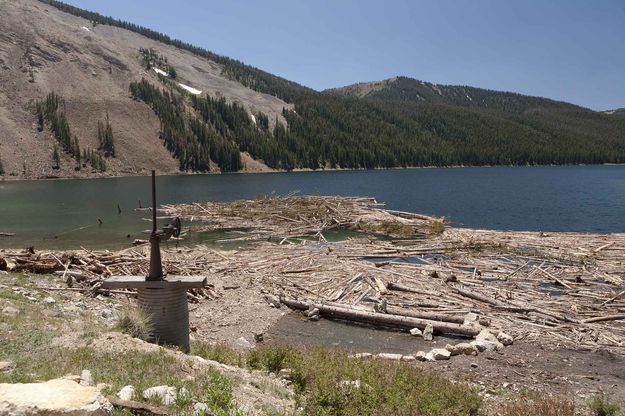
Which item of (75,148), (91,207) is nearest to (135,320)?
(91,207)

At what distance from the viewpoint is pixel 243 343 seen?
46.0 feet

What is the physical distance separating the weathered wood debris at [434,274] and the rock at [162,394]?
10.8m

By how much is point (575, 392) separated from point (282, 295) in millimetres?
10961

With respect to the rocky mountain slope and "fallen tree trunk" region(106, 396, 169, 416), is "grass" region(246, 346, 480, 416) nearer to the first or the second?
"fallen tree trunk" region(106, 396, 169, 416)

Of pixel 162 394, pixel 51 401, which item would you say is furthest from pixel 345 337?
pixel 51 401

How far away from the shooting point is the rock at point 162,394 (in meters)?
6.65

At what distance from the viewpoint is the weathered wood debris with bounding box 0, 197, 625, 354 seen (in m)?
16.3

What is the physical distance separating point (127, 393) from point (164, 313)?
12.5 feet

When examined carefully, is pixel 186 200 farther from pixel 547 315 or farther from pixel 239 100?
pixel 239 100

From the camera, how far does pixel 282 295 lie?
62.8ft

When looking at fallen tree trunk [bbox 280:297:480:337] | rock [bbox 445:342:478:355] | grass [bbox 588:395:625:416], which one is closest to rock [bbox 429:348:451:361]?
rock [bbox 445:342:478:355]

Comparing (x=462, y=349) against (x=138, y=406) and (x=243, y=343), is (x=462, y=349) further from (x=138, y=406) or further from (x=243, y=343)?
(x=138, y=406)

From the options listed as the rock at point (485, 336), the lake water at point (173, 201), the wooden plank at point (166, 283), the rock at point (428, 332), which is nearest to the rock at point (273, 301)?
the rock at point (428, 332)

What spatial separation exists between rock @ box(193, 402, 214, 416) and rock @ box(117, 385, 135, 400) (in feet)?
2.99
